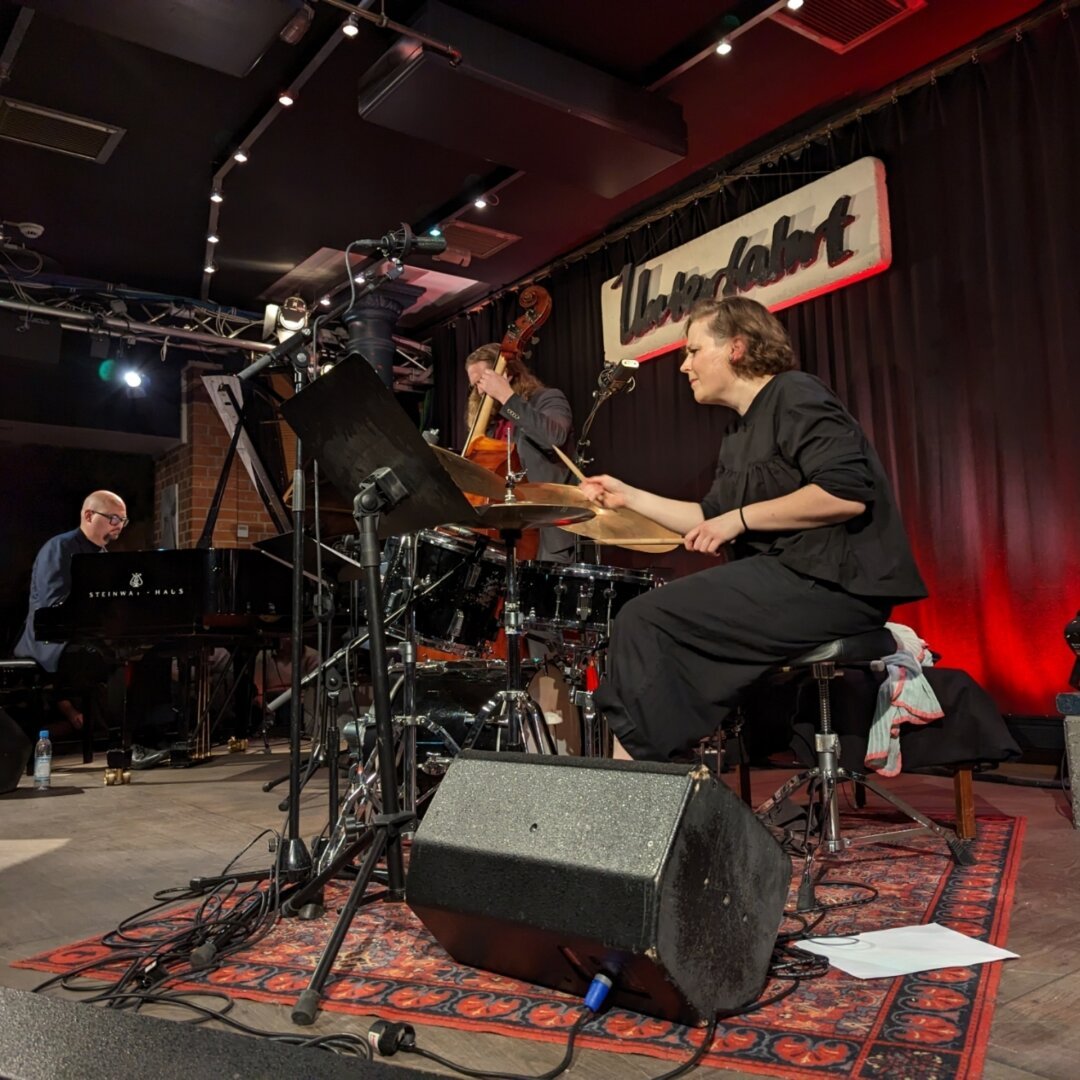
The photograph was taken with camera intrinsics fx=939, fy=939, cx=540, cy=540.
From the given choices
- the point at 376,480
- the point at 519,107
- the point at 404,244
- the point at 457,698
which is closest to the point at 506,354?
the point at 519,107

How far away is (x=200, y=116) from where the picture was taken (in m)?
5.09

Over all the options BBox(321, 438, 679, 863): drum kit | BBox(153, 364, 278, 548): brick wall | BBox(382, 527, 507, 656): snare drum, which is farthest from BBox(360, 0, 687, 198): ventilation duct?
BBox(153, 364, 278, 548): brick wall

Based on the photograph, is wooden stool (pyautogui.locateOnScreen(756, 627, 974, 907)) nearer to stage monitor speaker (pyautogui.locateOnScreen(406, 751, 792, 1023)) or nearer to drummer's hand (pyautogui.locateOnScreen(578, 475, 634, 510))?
drummer's hand (pyautogui.locateOnScreen(578, 475, 634, 510))

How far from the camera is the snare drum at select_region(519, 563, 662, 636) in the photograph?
323 cm

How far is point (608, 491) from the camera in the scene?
2299 millimetres

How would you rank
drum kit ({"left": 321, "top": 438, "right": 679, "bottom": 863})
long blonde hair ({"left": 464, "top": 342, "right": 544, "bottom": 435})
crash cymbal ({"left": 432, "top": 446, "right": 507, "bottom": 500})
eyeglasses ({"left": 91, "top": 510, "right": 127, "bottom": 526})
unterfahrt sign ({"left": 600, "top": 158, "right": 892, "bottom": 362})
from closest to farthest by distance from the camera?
1. crash cymbal ({"left": 432, "top": 446, "right": 507, "bottom": 500})
2. drum kit ({"left": 321, "top": 438, "right": 679, "bottom": 863})
3. long blonde hair ({"left": 464, "top": 342, "right": 544, "bottom": 435})
4. unterfahrt sign ({"left": 600, "top": 158, "right": 892, "bottom": 362})
5. eyeglasses ({"left": 91, "top": 510, "right": 127, "bottom": 526})

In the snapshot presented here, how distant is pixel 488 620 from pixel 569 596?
0.30m

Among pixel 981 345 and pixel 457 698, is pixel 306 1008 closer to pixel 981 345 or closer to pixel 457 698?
pixel 457 698

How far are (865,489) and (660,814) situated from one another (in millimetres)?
1082

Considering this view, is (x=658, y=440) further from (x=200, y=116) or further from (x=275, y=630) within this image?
(x=200, y=116)

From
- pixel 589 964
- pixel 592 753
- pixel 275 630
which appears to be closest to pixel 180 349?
pixel 275 630

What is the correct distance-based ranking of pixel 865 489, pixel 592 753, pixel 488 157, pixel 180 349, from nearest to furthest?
pixel 865 489 → pixel 592 753 → pixel 488 157 → pixel 180 349

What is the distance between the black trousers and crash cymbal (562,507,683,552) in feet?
2.23

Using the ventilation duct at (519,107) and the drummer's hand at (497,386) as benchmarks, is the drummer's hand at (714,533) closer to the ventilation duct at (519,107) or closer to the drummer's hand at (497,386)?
the drummer's hand at (497,386)
